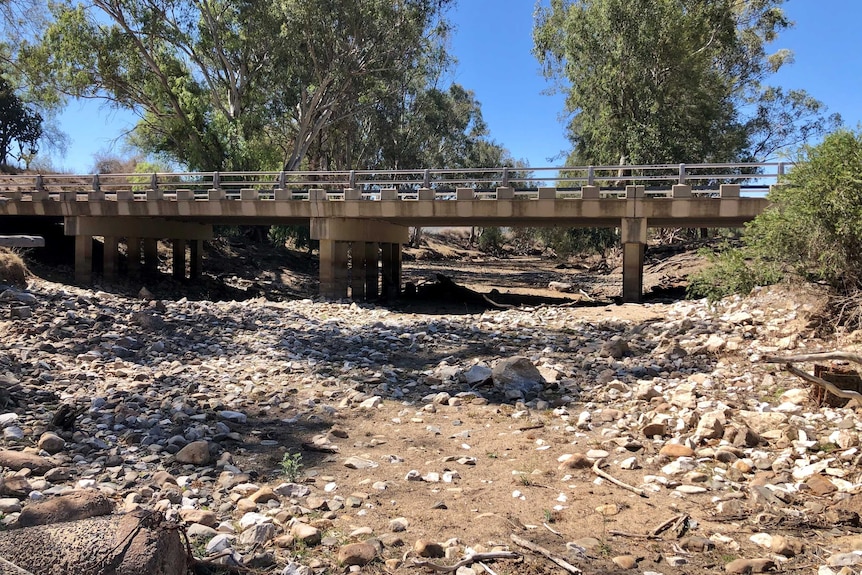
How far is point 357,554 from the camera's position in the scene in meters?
4.53

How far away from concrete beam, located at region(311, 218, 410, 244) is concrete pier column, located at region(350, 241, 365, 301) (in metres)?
0.45

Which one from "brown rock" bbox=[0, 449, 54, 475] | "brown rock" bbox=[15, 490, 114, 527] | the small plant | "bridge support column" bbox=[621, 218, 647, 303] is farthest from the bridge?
"brown rock" bbox=[15, 490, 114, 527]

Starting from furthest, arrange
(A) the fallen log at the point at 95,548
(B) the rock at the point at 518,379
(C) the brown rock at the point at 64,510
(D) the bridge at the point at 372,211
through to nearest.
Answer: (D) the bridge at the point at 372,211, (B) the rock at the point at 518,379, (C) the brown rock at the point at 64,510, (A) the fallen log at the point at 95,548

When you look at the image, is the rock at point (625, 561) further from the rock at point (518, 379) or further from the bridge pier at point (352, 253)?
the bridge pier at point (352, 253)

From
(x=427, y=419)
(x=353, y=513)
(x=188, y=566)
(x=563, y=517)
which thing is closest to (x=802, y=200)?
(x=427, y=419)

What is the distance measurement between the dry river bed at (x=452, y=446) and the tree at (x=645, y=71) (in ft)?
60.4

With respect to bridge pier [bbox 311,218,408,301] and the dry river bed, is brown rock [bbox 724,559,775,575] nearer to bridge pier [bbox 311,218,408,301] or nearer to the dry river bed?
the dry river bed

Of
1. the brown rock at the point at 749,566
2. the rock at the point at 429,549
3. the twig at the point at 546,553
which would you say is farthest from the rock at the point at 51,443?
the brown rock at the point at 749,566

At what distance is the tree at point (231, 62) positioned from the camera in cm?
2928

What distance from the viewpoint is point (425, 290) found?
26.4m

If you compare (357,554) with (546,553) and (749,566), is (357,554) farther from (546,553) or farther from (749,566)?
(749,566)

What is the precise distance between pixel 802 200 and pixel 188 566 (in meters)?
12.1

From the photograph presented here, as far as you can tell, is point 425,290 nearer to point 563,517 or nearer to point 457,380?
point 457,380

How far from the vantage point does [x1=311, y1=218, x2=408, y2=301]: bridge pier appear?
22219 millimetres
